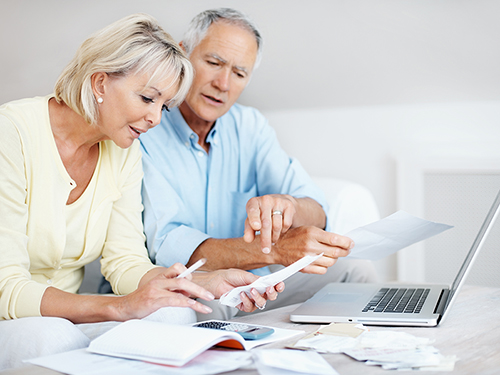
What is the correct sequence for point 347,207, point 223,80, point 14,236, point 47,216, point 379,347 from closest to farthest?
point 379,347, point 14,236, point 47,216, point 223,80, point 347,207

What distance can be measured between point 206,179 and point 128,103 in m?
0.53

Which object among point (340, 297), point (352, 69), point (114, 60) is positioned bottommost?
point (340, 297)

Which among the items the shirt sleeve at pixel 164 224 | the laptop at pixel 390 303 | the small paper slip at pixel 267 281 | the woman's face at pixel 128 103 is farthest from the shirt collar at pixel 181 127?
the small paper slip at pixel 267 281

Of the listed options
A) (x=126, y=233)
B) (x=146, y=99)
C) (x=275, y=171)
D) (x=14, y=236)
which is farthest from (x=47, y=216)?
(x=275, y=171)

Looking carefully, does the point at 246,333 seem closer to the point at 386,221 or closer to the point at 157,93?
the point at 386,221

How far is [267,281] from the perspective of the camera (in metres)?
0.98

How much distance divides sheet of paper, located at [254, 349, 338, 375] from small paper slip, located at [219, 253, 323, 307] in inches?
8.1

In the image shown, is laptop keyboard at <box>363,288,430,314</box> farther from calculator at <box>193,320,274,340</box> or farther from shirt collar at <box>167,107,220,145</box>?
shirt collar at <box>167,107,220,145</box>

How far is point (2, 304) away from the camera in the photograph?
40.6 inches

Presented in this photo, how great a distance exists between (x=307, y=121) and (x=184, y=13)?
74 centimetres

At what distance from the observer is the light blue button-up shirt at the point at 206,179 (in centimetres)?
151

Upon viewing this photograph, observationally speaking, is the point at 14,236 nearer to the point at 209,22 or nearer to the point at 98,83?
the point at 98,83

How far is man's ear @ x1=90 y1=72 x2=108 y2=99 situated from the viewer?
124 centimetres

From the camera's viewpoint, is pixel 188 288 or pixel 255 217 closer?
pixel 188 288
